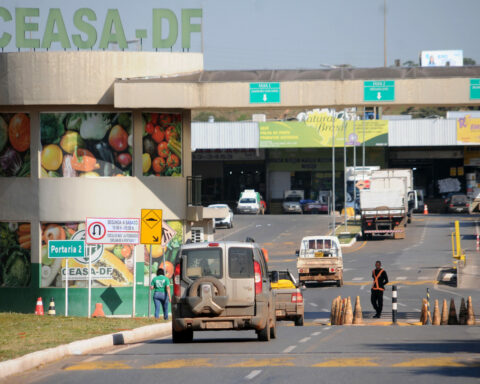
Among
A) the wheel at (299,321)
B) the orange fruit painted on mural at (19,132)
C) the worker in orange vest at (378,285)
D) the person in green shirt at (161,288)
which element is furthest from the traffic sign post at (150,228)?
the orange fruit painted on mural at (19,132)

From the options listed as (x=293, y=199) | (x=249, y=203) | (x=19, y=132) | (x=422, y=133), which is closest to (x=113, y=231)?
(x=19, y=132)

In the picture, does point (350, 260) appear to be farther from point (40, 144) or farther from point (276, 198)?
point (276, 198)

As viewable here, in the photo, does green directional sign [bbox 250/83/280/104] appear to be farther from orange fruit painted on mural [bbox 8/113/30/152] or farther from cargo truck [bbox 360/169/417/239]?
cargo truck [bbox 360/169/417/239]

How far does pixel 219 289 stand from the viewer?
17.4 m

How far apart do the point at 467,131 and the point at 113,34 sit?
67.4 m

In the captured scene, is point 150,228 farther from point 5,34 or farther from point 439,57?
point 439,57

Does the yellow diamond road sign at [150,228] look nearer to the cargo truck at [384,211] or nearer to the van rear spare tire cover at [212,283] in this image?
the van rear spare tire cover at [212,283]

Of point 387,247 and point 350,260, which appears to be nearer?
point 350,260

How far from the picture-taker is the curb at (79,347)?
519 inches

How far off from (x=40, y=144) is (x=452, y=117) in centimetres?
7039

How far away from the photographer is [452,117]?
95125 millimetres

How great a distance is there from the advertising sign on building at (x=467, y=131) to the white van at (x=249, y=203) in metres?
20.6

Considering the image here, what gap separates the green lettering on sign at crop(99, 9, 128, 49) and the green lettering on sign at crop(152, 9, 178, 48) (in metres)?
0.98

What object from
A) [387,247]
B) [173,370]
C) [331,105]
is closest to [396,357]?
[173,370]
